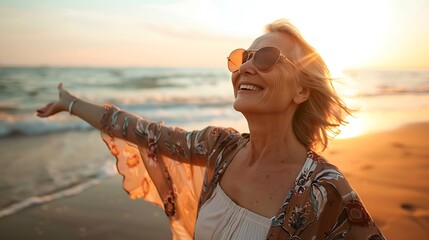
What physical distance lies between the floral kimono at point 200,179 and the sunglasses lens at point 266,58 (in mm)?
555

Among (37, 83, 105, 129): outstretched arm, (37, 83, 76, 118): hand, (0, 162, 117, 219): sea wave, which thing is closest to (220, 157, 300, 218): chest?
(37, 83, 105, 129): outstretched arm

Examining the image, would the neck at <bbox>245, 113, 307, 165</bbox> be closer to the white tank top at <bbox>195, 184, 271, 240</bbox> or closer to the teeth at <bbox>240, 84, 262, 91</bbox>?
the teeth at <bbox>240, 84, 262, 91</bbox>

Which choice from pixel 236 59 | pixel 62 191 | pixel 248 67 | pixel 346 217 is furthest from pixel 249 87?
pixel 62 191

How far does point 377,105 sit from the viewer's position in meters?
19.8

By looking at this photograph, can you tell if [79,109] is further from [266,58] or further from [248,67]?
[266,58]

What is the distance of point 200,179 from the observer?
10.2ft

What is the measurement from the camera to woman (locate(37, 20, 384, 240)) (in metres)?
2.14

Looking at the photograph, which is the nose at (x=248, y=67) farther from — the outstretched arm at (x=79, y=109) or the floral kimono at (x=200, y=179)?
the outstretched arm at (x=79, y=109)

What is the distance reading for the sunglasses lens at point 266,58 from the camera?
240 cm

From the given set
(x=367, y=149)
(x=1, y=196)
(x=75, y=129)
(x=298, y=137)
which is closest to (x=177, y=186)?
(x=298, y=137)

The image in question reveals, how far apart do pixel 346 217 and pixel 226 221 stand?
2.16ft

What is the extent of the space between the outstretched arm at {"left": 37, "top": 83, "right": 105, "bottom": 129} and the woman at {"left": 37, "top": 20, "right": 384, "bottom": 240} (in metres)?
0.53

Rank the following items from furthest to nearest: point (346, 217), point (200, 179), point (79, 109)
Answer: point (79, 109), point (200, 179), point (346, 217)

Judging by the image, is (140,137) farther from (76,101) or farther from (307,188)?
(307,188)
